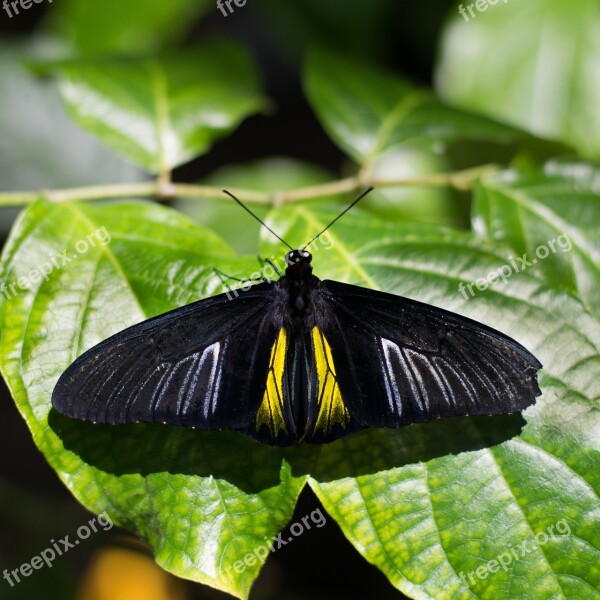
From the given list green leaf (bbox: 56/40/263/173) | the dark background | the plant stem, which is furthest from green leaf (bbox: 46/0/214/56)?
the plant stem

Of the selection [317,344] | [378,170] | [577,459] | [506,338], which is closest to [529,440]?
[577,459]

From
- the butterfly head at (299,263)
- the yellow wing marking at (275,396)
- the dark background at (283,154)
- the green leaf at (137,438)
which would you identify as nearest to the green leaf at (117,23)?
the dark background at (283,154)

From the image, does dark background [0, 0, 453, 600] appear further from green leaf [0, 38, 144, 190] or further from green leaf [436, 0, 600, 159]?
green leaf [436, 0, 600, 159]

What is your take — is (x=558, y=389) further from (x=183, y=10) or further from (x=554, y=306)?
(x=183, y=10)

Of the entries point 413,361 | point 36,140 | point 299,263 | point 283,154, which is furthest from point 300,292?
point 283,154

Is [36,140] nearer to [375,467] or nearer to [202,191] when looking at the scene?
[202,191]
